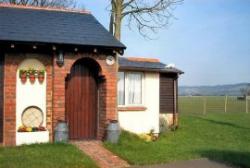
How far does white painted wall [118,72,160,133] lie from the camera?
19.6 metres

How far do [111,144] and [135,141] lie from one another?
5.45 ft

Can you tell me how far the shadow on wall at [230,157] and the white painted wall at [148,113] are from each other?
457 centimetres

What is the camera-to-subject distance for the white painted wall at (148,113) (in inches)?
771

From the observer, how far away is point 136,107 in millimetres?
19688

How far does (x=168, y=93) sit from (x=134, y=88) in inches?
136

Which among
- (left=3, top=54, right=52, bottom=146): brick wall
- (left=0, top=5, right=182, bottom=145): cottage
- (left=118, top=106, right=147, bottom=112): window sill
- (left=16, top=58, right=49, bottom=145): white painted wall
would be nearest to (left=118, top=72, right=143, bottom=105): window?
(left=118, top=106, right=147, bottom=112): window sill

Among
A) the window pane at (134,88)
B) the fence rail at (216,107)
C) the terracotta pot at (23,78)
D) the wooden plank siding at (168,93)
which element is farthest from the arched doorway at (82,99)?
the fence rail at (216,107)

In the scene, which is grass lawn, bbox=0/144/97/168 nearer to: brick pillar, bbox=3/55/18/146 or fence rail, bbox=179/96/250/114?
brick pillar, bbox=3/55/18/146

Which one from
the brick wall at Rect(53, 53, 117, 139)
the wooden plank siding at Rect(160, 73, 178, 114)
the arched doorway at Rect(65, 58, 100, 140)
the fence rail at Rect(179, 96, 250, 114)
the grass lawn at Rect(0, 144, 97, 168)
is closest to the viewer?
the grass lawn at Rect(0, 144, 97, 168)

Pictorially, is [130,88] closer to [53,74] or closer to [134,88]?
[134,88]

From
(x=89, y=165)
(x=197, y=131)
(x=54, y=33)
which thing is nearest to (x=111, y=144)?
(x=89, y=165)

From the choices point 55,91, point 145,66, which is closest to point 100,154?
point 55,91

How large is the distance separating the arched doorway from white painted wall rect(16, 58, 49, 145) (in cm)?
99

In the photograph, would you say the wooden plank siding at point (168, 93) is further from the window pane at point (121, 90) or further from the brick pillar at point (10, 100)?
the brick pillar at point (10, 100)
